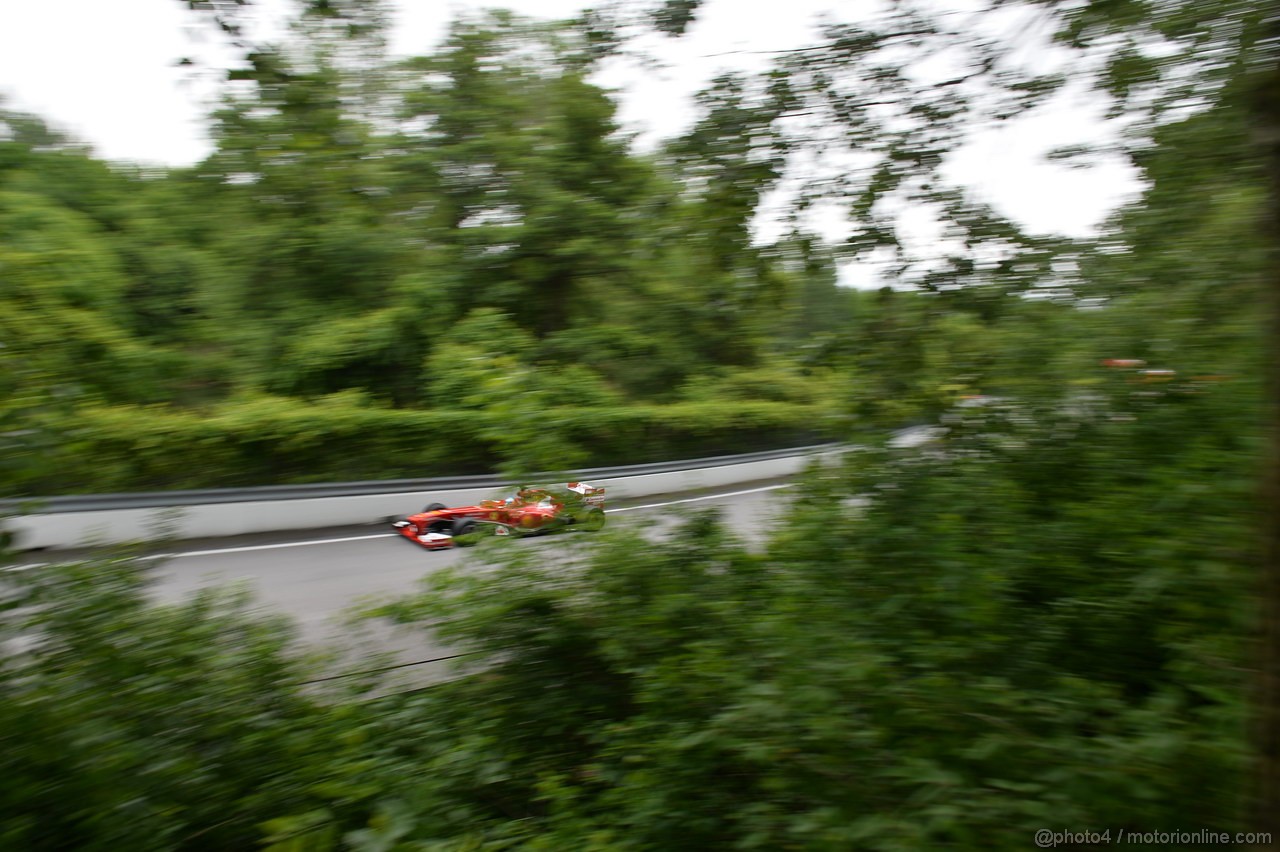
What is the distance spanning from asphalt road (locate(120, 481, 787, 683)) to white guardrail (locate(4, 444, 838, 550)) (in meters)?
0.22

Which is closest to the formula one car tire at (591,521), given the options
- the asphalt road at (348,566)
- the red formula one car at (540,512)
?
the red formula one car at (540,512)

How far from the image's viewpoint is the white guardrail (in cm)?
666

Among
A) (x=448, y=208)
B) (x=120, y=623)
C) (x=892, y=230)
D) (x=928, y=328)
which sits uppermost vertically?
(x=448, y=208)

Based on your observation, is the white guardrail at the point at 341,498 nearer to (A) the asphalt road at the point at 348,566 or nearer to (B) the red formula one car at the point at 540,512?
(A) the asphalt road at the point at 348,566

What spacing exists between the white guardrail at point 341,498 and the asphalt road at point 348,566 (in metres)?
0.22

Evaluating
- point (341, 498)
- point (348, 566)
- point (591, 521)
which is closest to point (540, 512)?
point (591, 521)

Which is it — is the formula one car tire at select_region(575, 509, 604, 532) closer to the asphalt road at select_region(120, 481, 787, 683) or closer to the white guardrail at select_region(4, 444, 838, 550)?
the asphalt road at select_region(120, 481, 787, 683)

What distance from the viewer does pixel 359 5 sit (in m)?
3.85

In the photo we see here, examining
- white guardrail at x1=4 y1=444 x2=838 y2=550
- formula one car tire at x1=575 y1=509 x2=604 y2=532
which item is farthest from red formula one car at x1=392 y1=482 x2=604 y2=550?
white guardrail at x1=4 y1=444 x2=838 y2=550

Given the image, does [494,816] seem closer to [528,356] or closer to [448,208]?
[528,356]

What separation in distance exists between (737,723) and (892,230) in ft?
9.36

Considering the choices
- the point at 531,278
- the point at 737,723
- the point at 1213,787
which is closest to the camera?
the point at 1213,787

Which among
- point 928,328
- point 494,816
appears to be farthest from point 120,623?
point 928,328

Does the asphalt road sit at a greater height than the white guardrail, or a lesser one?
lesser
